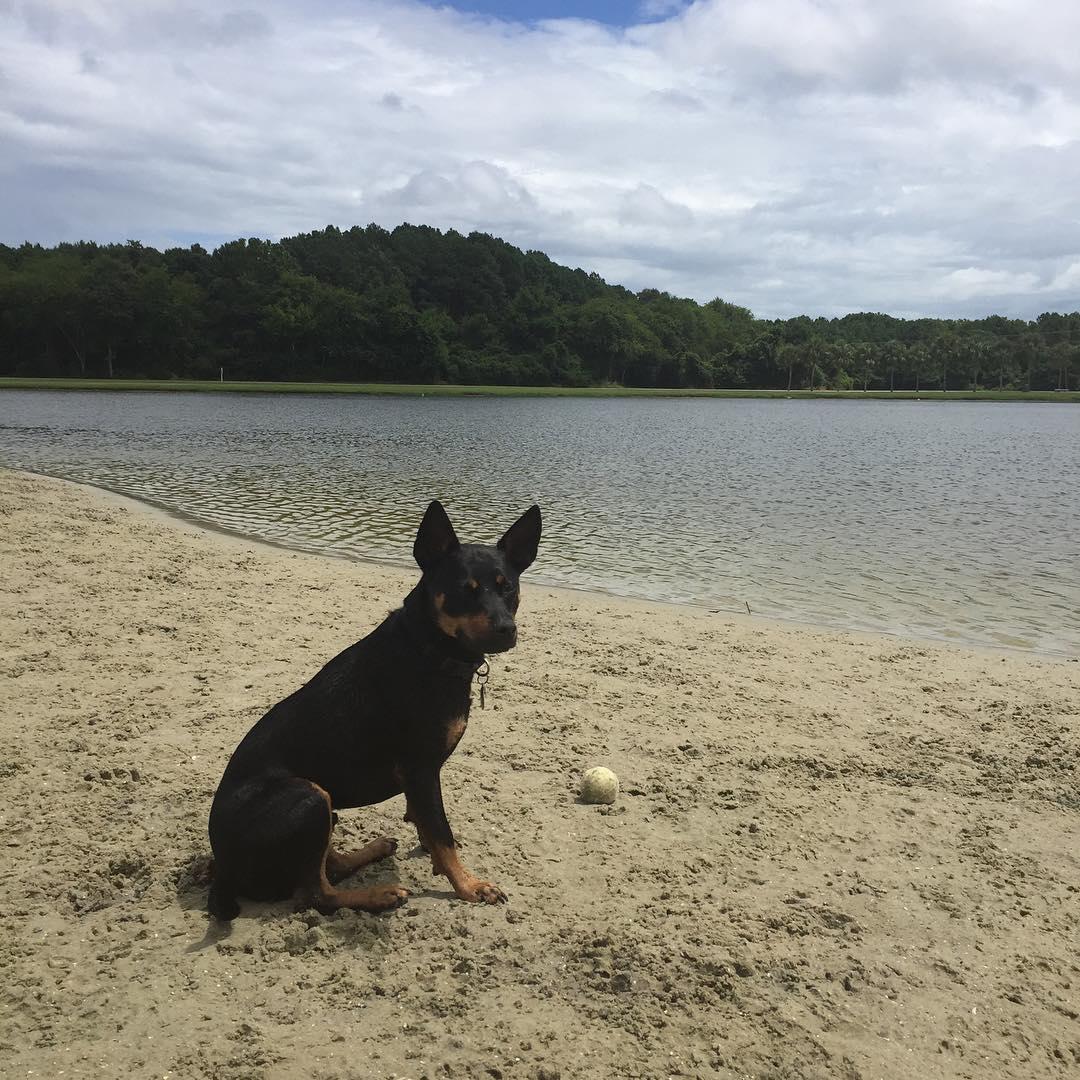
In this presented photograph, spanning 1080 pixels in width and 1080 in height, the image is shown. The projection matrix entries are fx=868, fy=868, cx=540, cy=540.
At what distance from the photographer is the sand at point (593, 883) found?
10.1 ft

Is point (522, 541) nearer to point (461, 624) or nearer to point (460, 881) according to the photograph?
point (461, 624)

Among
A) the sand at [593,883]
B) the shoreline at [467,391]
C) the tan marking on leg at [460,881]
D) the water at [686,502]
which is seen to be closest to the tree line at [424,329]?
the shoreline at [467,391]

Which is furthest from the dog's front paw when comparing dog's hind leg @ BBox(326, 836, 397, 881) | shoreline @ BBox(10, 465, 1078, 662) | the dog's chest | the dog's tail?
shoreline @ BBox(10, 465, 1078, 662)

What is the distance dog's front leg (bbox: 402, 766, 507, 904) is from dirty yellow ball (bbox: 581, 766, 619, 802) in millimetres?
1122

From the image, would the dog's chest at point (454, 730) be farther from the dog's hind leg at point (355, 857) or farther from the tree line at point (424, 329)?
the tree line at point (424, 329)

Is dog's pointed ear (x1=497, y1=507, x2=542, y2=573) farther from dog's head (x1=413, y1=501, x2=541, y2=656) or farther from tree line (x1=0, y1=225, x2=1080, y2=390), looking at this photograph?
tree line (x1=0, y1=225, x2=1080, y2=390)

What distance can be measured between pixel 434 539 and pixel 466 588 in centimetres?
27

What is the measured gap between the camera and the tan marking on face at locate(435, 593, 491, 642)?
3674mm

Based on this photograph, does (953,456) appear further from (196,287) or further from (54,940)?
(196,287)

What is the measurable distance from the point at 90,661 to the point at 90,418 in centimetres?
4170

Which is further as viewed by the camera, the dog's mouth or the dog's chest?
the dog's chest

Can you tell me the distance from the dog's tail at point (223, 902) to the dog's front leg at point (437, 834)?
2.72 feet

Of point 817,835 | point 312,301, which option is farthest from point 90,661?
point 312,301

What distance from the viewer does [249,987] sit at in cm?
333
